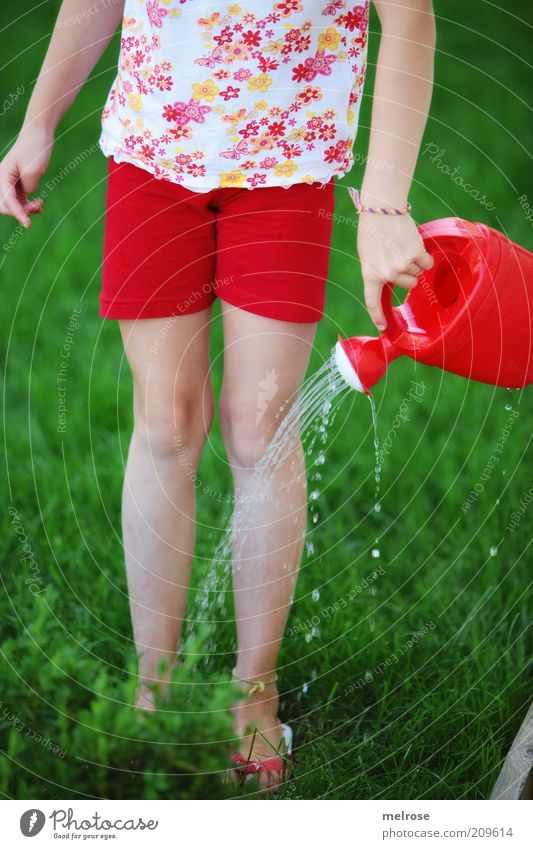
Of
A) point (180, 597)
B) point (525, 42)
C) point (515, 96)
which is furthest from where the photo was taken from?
point (525, 42)

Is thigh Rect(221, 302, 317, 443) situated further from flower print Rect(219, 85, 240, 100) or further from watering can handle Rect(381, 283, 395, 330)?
flower print Rect(219, 85, 240, 100)

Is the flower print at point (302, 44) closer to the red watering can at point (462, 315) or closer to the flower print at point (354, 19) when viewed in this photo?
the flower print at point (354, 19)

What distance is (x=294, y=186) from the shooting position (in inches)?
43.5

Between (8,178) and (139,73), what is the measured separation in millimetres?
216

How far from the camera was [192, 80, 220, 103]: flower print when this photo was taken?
108 cm

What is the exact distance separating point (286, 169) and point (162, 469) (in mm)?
383

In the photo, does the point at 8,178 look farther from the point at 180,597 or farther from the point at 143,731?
the point at 143,731

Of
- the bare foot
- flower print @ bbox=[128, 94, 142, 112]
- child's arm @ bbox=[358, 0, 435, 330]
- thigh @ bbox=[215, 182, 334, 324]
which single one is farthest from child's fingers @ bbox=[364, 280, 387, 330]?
the bare foot

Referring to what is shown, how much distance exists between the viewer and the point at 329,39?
3.55 ft

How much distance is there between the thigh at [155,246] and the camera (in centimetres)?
113

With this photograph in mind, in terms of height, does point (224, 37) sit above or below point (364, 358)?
above

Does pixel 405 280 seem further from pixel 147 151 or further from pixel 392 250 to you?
pixel 147 151

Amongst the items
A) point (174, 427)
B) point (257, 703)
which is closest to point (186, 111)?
point (174, 427)

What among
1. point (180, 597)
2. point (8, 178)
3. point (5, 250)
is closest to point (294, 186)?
Answer: point (8, 178)
